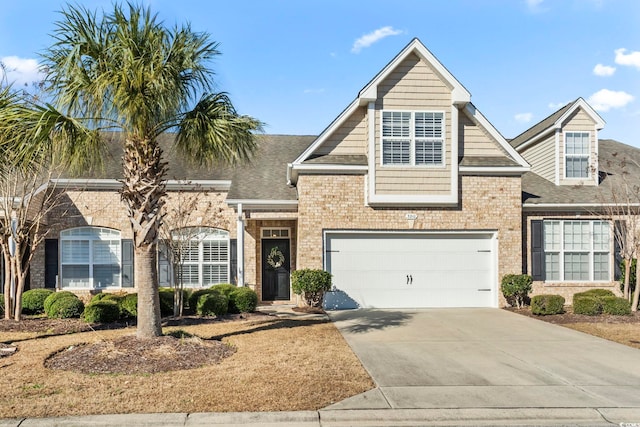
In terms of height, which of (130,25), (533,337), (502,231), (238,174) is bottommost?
(533,337)

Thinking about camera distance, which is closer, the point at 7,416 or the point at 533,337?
the point at 7,416

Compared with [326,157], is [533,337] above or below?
below

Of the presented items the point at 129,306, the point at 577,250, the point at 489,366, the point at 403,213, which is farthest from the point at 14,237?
the point at 577,250

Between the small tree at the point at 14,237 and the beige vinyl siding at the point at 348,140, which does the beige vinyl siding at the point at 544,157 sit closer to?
the beige vinyl siding at the point at 348,140

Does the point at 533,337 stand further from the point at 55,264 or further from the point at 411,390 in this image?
the point at 55,264

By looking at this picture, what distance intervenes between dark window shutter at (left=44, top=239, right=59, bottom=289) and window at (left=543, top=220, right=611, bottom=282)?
15.5 metres

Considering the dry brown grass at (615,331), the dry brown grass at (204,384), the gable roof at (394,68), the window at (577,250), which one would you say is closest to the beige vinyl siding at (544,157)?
the window at (577,250)

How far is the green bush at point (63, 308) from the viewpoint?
13352mm

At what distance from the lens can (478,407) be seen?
21.4 ft

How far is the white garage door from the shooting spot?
626 inches

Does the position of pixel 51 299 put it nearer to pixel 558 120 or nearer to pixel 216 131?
pixel 216 131

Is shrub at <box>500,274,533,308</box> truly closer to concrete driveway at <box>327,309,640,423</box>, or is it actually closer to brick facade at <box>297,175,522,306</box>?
brick facade at <box>297,175,522,306</box>

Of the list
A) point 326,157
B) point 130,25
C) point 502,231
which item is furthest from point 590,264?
point 130,25

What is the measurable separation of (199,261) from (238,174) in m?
3.33
